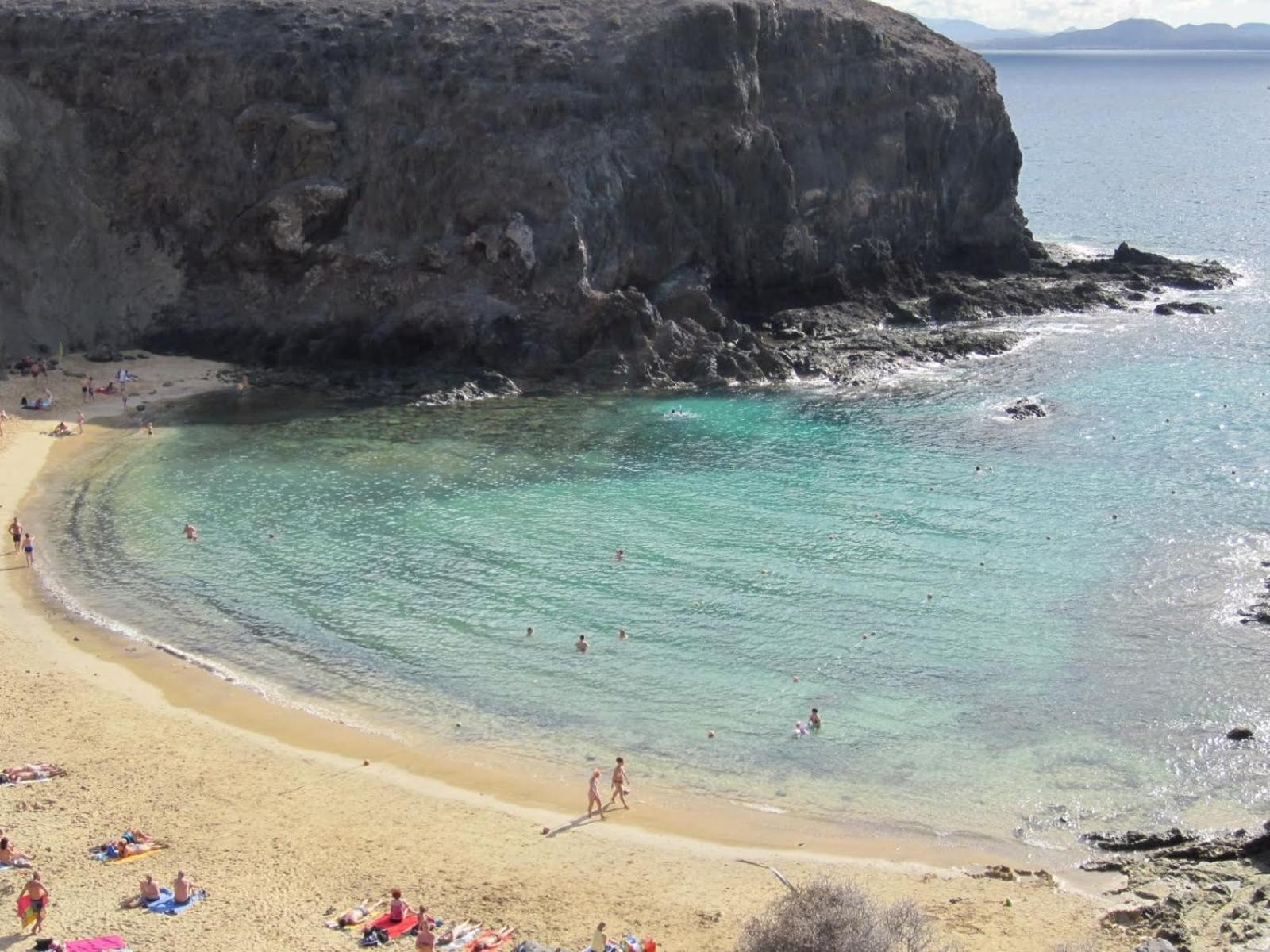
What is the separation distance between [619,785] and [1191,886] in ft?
36.9

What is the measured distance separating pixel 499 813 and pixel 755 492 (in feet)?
67.6

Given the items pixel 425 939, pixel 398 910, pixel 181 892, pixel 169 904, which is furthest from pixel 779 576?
pixel 169 904

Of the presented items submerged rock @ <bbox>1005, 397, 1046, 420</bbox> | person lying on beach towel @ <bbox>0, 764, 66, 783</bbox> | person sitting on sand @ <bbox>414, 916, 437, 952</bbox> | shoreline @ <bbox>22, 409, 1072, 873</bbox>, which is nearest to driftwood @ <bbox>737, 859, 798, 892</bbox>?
shoreline @ <bbox>22, 409, 1072, 873</bbox>

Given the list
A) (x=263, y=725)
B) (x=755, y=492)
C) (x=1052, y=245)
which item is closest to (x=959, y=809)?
(x=263, y=725)

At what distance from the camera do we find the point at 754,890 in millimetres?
26109

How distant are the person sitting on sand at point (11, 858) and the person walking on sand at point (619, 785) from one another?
11361mm

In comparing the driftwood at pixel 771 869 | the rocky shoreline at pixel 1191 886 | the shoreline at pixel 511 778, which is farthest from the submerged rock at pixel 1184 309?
the driftwood at pixel 771 869

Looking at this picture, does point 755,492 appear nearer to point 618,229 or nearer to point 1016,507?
point 1016,507

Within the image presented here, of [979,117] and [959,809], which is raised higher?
[979,117]

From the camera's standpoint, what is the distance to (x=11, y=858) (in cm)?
2608

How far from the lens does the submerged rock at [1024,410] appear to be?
5584 cm

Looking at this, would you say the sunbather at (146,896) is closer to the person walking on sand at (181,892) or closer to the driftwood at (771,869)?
the person walking on sand at (181,892)

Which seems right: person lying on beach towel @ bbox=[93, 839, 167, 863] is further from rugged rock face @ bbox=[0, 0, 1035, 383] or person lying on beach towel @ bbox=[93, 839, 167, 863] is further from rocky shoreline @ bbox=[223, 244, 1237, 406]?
rugged rock face @ bbox=[0, 0, 1035, 383]

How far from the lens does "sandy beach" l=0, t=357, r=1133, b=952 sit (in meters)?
24.7
